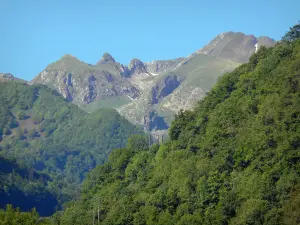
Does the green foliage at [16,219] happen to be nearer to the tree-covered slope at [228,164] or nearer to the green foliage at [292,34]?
the tree-covered slope at [228,164]

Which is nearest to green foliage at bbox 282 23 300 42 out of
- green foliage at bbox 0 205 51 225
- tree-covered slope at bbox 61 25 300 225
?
tree-covered slope at bbox 61 25 300 225

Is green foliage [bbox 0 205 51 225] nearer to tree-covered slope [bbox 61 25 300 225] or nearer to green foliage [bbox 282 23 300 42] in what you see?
tree-covered slope [bbox 61 25 300 225]

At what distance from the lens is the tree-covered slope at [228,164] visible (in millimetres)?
107875

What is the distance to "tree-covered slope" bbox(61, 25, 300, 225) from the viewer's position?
10788 cm

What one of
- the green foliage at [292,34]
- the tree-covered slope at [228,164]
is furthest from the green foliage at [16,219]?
the green foliage at [292,34]

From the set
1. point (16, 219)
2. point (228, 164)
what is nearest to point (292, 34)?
point (228, 164)

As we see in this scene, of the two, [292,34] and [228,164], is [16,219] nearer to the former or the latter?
[228,164]

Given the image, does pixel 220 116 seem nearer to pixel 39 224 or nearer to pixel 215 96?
pixel 215 96

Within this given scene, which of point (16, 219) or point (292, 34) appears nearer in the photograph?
point (16, 219)

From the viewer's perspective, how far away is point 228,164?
121 meters

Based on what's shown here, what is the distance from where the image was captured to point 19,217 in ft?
384

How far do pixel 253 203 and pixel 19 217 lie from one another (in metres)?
38.0

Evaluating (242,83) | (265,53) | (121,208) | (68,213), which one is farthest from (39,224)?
(265,53)

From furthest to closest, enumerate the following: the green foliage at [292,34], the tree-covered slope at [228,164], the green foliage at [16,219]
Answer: the green foliage at [292,34]
the green foliage at [16,219]
the tree-covered slope at [228,164]
